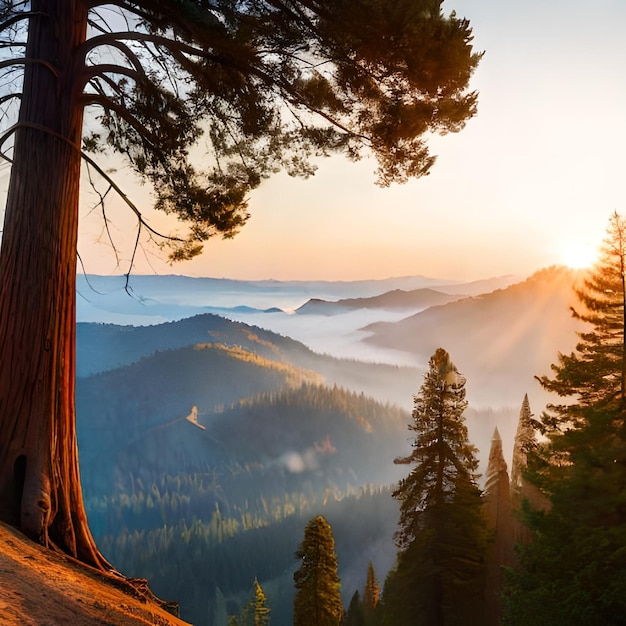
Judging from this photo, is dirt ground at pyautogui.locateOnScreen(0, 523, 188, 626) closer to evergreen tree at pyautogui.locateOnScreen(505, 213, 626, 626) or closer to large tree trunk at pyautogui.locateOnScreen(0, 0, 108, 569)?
large tree trunk at pyautogui.locateOnScreen(0, 0, 108, 569)

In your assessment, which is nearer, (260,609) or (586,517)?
(586,517)

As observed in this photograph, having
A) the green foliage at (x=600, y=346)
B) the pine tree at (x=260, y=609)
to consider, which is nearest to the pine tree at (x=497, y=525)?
the green foliage at (x=600, y=346)

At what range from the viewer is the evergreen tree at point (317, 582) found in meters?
16.7

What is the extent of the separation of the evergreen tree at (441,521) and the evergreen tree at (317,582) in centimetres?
383

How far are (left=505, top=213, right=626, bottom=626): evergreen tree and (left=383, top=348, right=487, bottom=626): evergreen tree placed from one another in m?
1.40

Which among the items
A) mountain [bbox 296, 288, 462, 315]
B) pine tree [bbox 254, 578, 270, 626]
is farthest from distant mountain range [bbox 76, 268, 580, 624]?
pine tree [bbox 254, 578, 270, 626]

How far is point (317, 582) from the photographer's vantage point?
16906 mm

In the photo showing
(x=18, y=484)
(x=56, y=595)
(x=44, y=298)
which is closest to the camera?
(x=56, y=595)

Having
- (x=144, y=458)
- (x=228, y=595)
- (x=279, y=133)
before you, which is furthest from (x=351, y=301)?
(x=144, y=458)

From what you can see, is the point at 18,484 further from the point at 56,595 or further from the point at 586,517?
the point at 586,517

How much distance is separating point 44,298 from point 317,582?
49.9 feet

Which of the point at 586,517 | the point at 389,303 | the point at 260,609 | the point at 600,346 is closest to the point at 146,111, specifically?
the point at 586,517

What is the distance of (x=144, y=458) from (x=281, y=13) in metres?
170

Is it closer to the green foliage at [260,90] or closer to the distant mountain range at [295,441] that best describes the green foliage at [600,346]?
the green foliage at [260,90]
